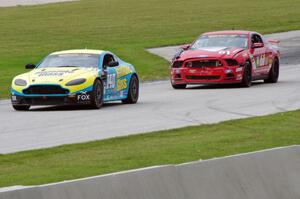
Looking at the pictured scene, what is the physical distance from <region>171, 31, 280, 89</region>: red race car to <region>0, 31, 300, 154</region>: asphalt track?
12.3 inches

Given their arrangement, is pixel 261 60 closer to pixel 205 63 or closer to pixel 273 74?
pixel 273 74

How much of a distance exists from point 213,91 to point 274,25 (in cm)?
2650

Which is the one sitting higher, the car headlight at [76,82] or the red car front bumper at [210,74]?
the car headlight at [76,82]

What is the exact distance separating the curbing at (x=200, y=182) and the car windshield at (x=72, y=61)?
1122 centimetres

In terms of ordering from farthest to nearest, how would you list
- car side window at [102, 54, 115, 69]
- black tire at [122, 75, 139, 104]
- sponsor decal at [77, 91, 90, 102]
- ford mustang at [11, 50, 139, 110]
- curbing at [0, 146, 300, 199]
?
1. black tire at [122, 75, 139, 104]
2. car side window at [102, 54, 115, 69]
3. sponsor decal at [77, 91, 90, 102]
4. ford mustang at [11, 50, 139, 110]
5. curbing at [0, 146, 300, 199]

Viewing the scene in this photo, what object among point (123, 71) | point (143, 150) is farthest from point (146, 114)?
point (143, 150)

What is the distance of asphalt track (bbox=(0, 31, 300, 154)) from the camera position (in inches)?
Answer: 617

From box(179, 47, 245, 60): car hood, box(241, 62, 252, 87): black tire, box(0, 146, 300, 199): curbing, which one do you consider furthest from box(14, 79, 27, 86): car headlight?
box(0, 146, 300, 199): curbing

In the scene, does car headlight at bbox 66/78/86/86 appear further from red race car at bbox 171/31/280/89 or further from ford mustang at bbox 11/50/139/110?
red race car at bbox 171/31/280/89

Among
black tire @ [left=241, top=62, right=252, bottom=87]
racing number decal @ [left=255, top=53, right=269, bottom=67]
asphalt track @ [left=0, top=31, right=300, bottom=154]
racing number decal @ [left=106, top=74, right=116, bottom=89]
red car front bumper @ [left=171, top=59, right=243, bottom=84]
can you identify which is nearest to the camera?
asphalt track @ [left=0, top=31, right=300, bottom=154]

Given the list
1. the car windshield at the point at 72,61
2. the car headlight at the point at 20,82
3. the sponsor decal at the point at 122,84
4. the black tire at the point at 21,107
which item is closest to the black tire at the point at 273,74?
the sponsor decal at the point at 122,84

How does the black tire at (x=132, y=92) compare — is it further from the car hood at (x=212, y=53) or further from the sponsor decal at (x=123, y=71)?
the car hood at (x=212, y=53)

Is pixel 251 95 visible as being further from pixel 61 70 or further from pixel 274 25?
pixel 274 25

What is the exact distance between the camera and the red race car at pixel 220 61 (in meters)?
25.8
